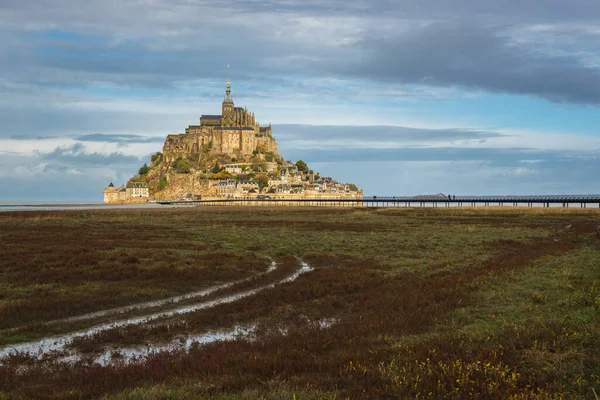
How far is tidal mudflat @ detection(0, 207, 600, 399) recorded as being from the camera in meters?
9.98

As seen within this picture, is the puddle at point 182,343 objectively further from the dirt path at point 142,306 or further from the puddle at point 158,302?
the puddle at point 158,302

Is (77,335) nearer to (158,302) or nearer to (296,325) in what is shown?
(158,302)

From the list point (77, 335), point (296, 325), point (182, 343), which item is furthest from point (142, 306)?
point (296, 325)

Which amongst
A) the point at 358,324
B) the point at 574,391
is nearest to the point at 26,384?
the point at 358,324

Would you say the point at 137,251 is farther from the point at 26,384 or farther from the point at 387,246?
the point at 26,384

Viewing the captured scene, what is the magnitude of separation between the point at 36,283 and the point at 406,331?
649 inches

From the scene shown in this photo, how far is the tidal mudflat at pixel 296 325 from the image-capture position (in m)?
9.98

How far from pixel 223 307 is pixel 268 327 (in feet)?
10.5

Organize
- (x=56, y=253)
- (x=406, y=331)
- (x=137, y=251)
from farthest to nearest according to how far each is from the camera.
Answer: (x=137, y=251) → (x=56, y=253) → (x=406, y=331)

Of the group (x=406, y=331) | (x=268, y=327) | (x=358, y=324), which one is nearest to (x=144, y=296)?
(x=268, y=327)

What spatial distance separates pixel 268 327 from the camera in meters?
15.9

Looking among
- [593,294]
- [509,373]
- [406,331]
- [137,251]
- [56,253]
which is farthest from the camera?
[137,251]

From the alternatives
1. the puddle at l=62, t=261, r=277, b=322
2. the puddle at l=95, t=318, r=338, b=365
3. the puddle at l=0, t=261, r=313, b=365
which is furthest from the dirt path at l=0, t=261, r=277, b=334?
the puddle at l=95, t=318, r=338, b=365

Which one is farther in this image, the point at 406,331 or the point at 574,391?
the point at 406,331
